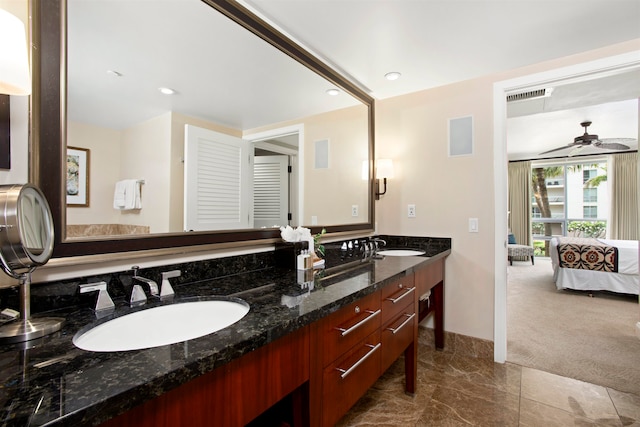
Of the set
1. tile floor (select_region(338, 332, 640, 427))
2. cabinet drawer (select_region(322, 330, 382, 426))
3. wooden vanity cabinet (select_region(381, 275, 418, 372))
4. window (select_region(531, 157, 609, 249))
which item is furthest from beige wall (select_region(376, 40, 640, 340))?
window (select_region(531, 157, 609, 249))

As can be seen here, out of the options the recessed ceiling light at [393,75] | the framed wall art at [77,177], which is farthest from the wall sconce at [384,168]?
the framed wall art at [77,177]

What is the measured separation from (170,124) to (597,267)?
17.6ft

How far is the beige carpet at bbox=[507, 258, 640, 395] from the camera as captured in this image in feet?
7.38

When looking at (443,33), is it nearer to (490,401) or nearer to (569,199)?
(490,401)

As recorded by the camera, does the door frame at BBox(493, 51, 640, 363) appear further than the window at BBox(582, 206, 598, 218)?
No

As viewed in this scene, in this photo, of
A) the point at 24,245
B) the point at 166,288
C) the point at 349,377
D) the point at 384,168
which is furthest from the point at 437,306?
the point at 24,245

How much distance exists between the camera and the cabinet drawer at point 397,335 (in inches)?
61.8

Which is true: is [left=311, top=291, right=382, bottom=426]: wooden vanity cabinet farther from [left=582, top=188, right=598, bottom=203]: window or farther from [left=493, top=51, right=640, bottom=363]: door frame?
[left=582, top=188, right=598, bottom=203]: window

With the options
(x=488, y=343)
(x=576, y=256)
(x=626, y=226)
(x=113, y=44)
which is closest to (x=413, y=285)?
(x=488, y=343)

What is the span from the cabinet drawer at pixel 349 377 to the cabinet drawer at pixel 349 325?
36 millimetres

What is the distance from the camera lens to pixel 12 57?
30.2 inches

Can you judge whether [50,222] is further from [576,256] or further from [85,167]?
[576,256]

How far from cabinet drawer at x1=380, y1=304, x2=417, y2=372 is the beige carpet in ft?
3.89

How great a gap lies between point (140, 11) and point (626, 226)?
338 inches
